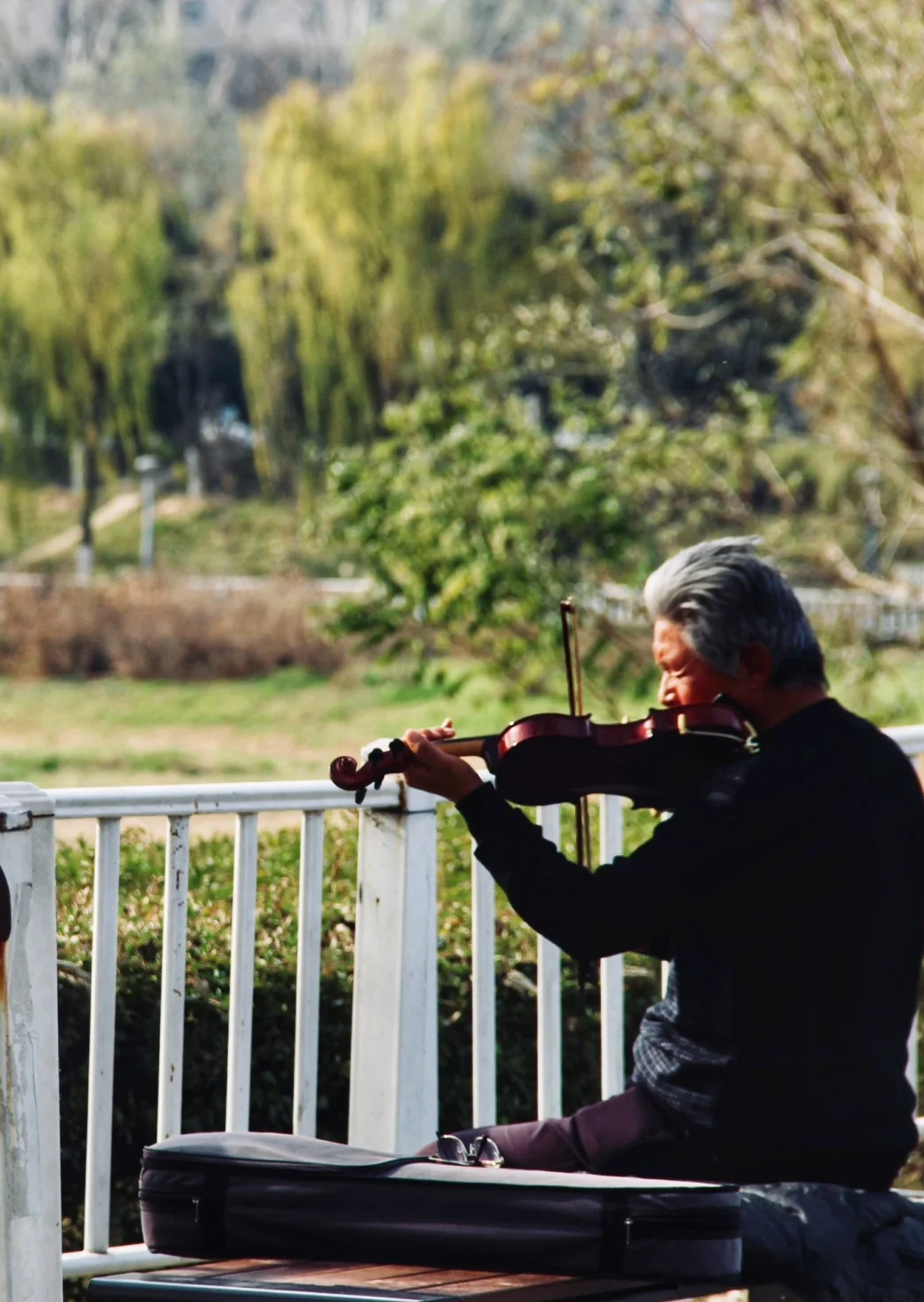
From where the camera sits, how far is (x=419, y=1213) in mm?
1913

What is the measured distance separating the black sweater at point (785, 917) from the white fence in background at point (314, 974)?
693 millimetres

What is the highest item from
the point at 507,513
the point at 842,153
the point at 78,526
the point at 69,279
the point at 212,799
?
the point at 69,279

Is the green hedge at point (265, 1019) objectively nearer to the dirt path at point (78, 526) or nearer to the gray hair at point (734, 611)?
the gray hair at point (734, 611)

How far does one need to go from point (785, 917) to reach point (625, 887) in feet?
0.60

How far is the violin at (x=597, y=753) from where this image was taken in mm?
2154

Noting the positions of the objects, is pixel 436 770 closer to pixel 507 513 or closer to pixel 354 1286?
pixel 354 1286

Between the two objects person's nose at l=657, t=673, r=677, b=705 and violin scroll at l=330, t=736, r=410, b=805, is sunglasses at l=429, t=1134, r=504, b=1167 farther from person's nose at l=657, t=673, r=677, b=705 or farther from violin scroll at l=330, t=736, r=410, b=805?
person's nose at l=657, t=673, r=677, b=705

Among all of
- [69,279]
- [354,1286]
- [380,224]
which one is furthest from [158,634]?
[354,1286]

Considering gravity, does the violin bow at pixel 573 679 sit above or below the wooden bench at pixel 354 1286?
above

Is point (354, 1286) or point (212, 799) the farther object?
point (212, 799)

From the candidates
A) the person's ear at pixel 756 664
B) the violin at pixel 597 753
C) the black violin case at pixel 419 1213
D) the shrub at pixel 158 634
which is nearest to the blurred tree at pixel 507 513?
the violin at pixel 597 753

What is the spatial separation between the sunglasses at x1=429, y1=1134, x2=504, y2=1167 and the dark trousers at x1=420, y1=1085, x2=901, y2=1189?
24 mm

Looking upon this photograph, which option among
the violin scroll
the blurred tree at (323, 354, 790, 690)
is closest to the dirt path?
the blurred tree at (323, 354, 790, 690)

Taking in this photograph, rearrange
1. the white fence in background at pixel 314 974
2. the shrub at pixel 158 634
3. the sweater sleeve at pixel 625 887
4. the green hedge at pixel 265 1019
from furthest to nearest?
the shrub at pixel 158 634 → the green hedge at pixel 265 1019 → the white fence in background at pixel 314 974 → the sweater sleeve at pixel 625 887
